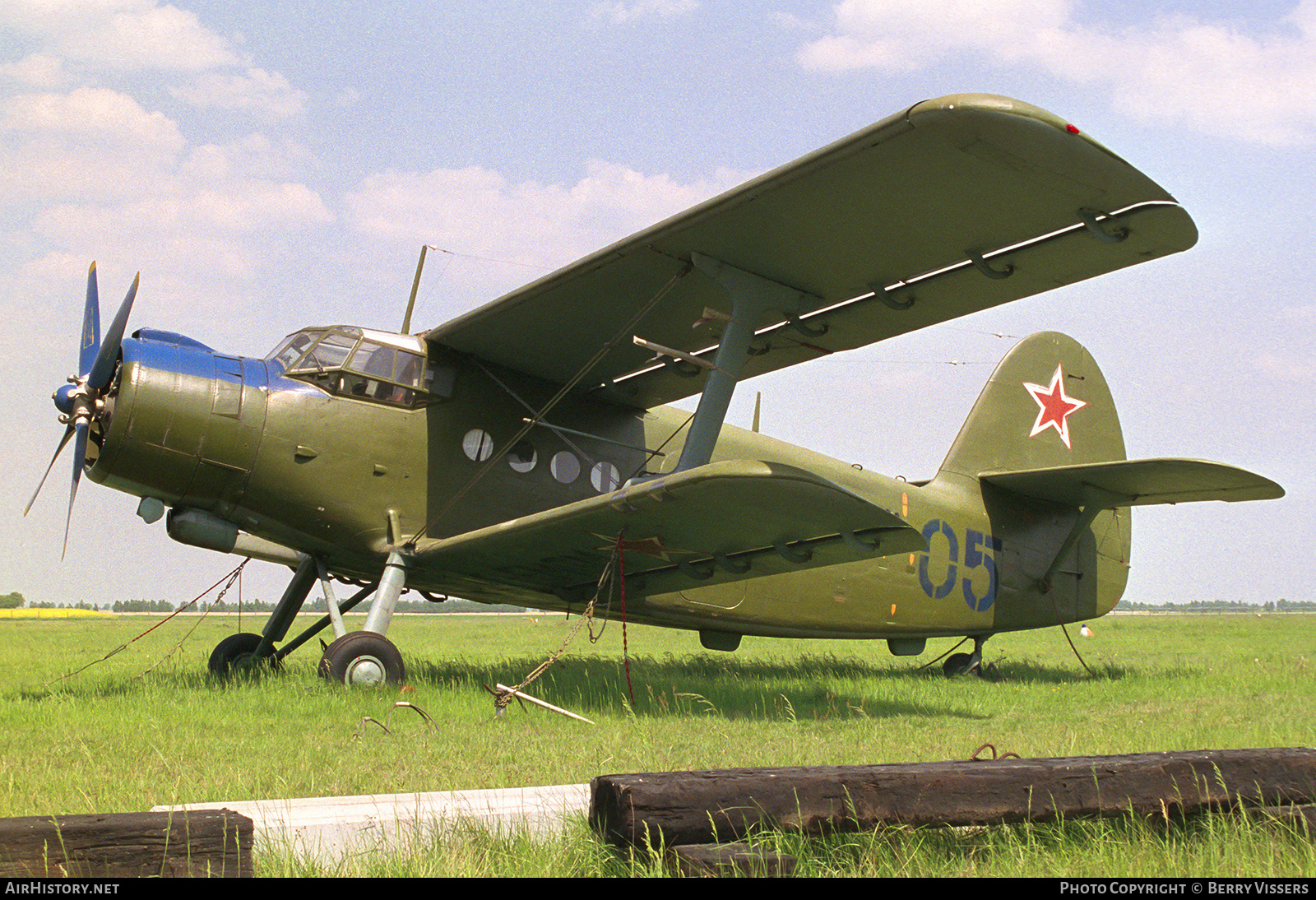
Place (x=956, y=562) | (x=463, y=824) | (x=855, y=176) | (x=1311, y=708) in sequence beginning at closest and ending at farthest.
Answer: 1. (x=463, y=824)
2. (x=855, y=176)
3. (x=1311, y=708)
4. (x=956, y=562)

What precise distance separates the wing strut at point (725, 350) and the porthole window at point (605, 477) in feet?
6.73

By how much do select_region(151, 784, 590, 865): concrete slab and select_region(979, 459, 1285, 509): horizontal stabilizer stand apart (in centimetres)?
724

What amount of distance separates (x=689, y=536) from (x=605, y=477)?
2.15 meters

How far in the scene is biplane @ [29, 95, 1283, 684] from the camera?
6.46 metres

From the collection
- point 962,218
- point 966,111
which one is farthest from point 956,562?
point 966,111

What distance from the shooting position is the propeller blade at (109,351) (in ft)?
24.5

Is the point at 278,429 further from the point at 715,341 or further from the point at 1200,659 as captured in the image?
the point at 1200,659

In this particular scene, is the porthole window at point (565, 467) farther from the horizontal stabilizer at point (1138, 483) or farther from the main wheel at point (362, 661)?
the horizontal stabilizer at point (1138, 483)

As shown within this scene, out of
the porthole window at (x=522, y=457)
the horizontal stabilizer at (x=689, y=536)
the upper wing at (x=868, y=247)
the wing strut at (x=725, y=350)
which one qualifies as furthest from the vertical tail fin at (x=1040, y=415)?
the porthole window at (x=522, y=457)

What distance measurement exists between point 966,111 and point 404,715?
511cm

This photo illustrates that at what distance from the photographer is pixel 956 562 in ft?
→ 37.3

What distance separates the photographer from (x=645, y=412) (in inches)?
395

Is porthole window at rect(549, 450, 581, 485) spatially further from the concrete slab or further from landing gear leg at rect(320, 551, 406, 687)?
the concrete slab

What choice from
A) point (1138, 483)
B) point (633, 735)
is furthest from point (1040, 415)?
point (633, 735)
